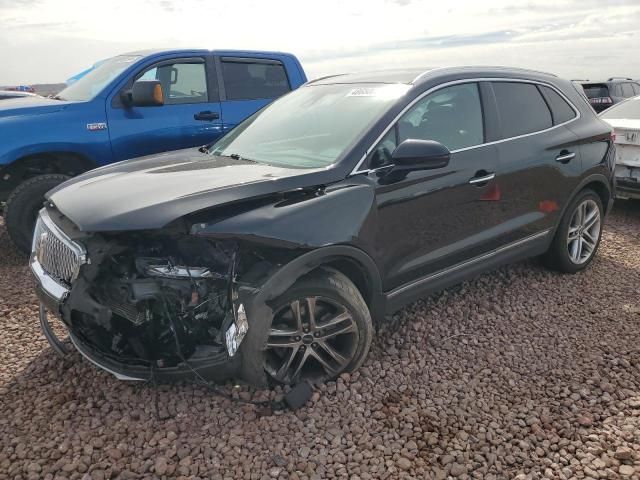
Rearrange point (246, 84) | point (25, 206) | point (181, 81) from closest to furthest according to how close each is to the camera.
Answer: point (25, 206) → point (181, 81) → point (246, 84)

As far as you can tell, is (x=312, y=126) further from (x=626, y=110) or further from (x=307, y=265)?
(x=626, y=110)

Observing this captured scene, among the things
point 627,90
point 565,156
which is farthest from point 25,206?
point 627,90

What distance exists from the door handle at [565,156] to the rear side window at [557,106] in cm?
26

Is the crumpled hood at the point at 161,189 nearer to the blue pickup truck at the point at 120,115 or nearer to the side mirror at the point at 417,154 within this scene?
the side mirror at the point at 417,154

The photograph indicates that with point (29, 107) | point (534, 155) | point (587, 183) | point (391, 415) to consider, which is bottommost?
point (391, 415)

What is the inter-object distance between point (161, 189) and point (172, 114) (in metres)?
2.98

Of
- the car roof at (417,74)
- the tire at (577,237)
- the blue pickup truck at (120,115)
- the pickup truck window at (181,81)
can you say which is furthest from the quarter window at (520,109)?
the pickup truck window at (181,81)

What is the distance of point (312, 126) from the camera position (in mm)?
3494

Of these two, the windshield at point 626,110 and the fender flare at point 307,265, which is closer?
the fender flare at point 307,265

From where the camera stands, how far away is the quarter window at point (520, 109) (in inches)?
151

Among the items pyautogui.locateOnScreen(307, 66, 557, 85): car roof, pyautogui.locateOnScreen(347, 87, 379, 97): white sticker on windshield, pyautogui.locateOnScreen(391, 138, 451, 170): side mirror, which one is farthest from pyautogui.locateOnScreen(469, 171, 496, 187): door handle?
pyautogui.locateOnScreen(347, 87, 379, 97): white sticker on windshield

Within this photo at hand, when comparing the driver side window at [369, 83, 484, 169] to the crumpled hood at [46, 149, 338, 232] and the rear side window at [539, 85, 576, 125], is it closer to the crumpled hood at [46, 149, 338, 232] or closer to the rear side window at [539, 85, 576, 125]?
the crumpled hood at [46, 149, 338, 232]

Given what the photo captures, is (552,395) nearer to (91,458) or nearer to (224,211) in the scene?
(224,211)

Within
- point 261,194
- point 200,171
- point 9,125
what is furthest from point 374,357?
point 9,125
